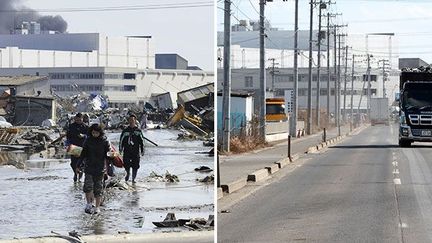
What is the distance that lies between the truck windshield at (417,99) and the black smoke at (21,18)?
1358 inches

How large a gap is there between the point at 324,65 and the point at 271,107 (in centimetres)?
4640

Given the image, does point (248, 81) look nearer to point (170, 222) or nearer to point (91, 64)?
point (170, 222)

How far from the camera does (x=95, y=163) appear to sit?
21.8 feet

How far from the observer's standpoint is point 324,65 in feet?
363

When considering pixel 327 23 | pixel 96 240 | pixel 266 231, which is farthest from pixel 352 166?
pixel 327 23

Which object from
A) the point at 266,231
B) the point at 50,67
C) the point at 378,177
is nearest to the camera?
the point at 50,67

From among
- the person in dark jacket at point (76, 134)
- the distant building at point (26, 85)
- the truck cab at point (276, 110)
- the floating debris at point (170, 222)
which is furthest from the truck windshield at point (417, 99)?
the distant building at point (26, 85)

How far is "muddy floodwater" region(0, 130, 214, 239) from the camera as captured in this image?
6.38m

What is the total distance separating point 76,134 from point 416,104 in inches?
1342

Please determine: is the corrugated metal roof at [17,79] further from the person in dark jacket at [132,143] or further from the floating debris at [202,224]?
the floating debris at [202,224]

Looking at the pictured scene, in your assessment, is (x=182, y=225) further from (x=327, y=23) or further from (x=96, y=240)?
(x=327, y=23)

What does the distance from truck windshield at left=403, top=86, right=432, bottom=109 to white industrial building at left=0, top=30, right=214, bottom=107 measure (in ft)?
111

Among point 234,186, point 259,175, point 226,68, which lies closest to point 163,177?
point 234,186

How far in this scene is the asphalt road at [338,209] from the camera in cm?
1223
